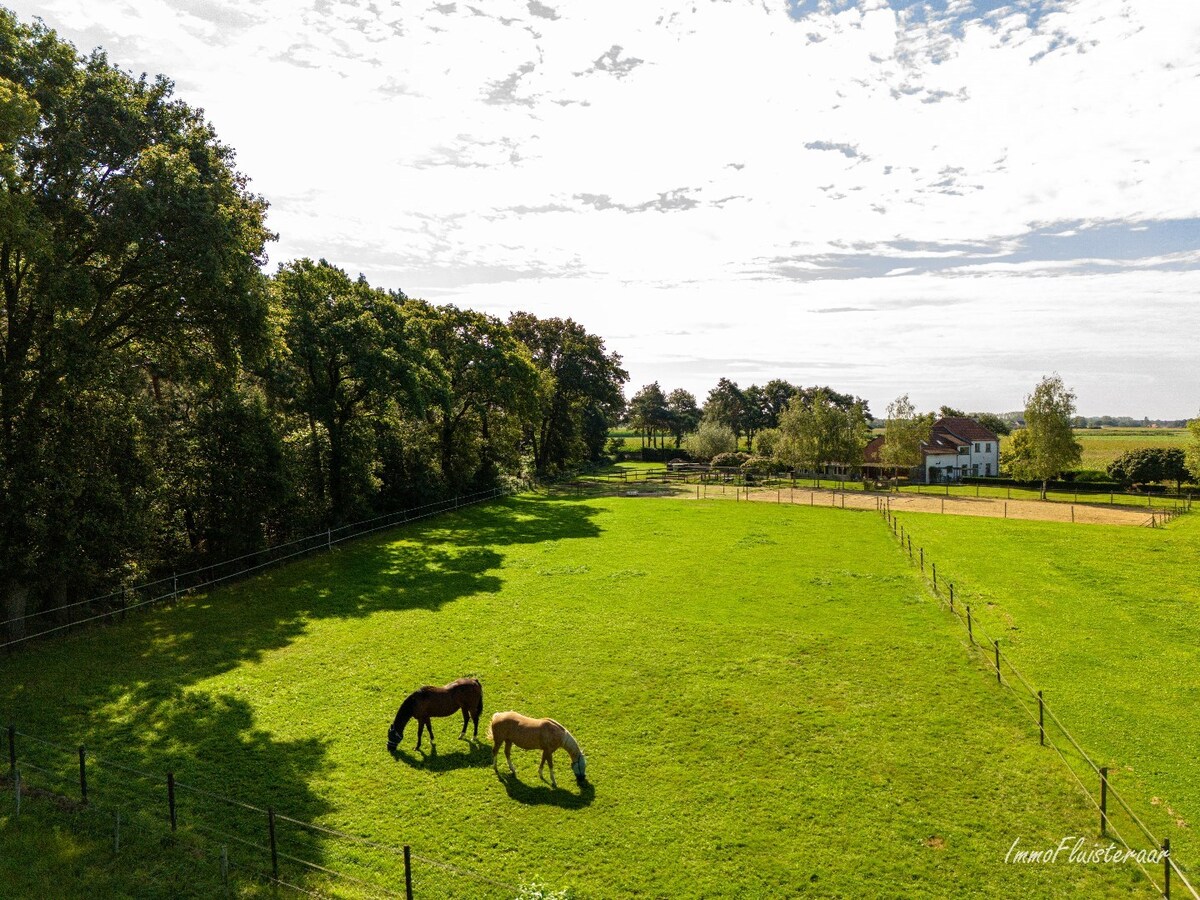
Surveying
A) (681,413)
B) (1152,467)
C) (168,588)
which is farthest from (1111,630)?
(681,413)

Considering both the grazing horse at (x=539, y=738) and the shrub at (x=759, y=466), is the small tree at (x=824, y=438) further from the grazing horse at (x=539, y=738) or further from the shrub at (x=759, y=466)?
the grazing horse at (x=539, y=738)

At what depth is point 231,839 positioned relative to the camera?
10141mm

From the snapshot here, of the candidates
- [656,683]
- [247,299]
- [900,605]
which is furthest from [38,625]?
[900,605]

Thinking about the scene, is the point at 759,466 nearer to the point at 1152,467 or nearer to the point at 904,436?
the point at 904,436

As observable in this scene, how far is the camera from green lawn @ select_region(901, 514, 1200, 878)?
1254 centimetres

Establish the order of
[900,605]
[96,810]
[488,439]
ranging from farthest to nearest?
[488,439]
[900,605]
[96,810]

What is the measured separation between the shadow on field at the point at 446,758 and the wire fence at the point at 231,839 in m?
2.42

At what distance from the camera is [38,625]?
20.0 m

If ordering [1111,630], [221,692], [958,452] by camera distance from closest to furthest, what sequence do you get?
[221,692] → [1111,630] → [958,452]

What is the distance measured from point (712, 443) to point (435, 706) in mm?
81973

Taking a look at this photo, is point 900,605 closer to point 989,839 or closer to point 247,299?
point 989,839

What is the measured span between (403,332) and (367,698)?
85.7ft

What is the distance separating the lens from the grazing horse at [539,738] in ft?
39.9

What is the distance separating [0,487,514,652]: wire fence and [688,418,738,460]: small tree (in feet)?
197
